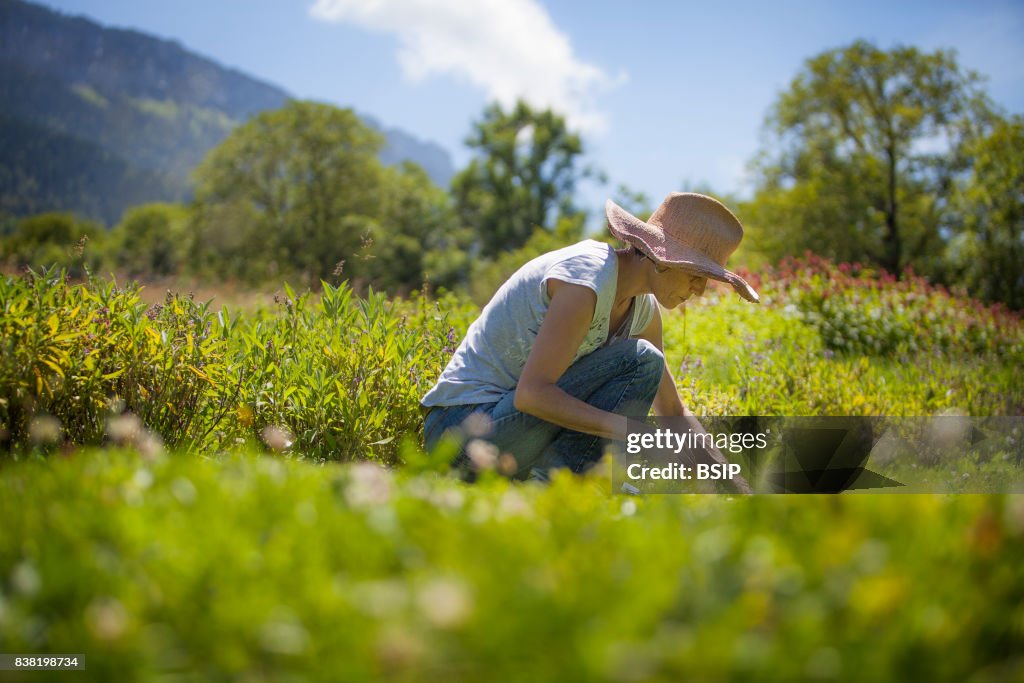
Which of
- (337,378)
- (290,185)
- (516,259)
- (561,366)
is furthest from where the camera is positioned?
(290,185)

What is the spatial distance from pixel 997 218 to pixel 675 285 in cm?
1510

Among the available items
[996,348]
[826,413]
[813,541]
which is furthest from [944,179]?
[813,541]

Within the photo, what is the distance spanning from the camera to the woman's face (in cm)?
279

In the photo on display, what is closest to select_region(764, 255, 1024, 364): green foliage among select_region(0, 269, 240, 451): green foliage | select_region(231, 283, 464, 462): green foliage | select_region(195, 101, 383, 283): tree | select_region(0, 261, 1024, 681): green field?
select_region(231, 283, 464, 462): green foliage

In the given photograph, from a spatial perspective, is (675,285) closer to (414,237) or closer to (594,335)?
(594,335)

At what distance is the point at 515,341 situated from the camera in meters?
2.88

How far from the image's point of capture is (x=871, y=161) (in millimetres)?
21141

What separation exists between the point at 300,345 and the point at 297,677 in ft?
8.99

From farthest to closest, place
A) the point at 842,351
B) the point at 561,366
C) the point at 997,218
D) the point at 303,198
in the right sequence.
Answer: the point at 303,198 < the point at 997,218 < the point at 842,351 < the point at 561,366

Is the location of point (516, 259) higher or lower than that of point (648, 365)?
higher

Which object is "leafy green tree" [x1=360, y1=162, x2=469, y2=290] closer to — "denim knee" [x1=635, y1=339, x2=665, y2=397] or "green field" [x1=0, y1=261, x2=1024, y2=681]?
"denim knee" [x1=635, y1=339, x2=665, y2=397]

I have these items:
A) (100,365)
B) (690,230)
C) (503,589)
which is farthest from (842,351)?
(503,589)

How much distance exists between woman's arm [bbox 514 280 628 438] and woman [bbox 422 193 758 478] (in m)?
0.12

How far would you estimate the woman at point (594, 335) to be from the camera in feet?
9.08
